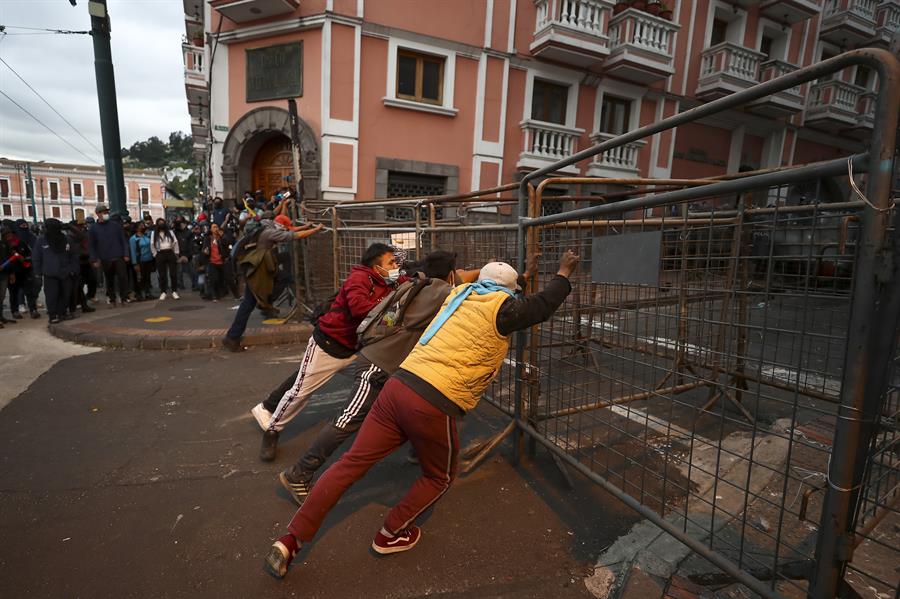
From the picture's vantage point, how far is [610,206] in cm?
221

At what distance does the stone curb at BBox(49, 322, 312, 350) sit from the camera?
6309mm

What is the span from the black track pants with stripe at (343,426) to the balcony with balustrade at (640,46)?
13.9 metres

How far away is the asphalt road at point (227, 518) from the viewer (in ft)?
7.33

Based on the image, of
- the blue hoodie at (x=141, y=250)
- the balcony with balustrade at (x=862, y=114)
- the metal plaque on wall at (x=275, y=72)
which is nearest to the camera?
the blue hoodie at (x=141, y=250)

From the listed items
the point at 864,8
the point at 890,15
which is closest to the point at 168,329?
the point at 864,8

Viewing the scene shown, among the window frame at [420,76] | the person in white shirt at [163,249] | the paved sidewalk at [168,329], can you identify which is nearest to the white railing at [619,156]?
the window frame at [420,76]

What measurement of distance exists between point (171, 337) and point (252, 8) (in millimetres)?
8980

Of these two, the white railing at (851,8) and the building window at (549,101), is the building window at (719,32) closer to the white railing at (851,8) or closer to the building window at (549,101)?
the white railing at (851,8)

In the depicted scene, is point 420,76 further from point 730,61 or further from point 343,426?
point 343,426

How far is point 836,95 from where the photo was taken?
1773 cm

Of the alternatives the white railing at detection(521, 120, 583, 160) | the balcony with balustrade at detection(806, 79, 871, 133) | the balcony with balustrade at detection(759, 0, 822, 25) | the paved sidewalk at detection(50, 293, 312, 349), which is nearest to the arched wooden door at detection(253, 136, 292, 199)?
the paved sidewalk at detection(50, 293, 312, 349)

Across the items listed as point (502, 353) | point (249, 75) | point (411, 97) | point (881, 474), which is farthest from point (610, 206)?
point (249, 75)

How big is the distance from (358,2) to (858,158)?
488 inches

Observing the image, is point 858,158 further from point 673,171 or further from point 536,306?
point 673,171
